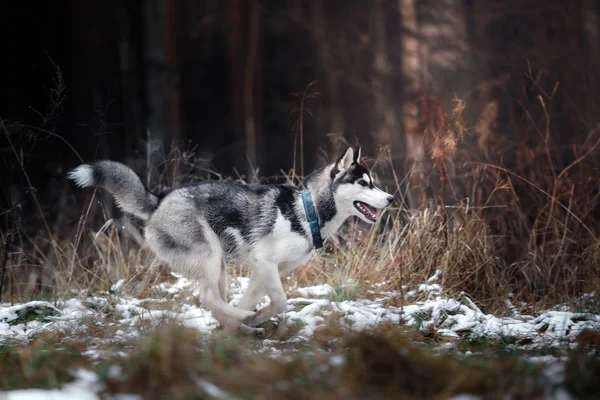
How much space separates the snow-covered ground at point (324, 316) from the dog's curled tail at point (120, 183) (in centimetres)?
80

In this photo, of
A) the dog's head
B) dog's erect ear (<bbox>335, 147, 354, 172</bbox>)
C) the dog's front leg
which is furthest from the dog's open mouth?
the dog's front leg

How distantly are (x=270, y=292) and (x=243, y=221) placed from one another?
613 millimetres

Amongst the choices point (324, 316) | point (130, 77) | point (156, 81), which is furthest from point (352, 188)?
point (130, 77)

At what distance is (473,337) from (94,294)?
343 centimetres

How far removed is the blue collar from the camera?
5062 millimetres

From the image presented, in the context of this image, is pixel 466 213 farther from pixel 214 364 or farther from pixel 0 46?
pixel 0 46

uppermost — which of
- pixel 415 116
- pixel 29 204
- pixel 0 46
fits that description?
pixel 0 46

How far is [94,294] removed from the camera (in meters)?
5.94

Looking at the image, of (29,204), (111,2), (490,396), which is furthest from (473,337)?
(111,2)

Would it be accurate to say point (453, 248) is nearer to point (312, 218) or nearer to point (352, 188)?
point (352, 188)

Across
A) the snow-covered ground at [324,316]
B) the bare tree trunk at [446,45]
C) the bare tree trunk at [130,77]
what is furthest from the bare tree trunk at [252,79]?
the snow-covered ground at [324,316]

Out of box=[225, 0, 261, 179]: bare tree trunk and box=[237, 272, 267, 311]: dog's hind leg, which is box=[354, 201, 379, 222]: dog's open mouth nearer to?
box=[237, 272, 267, 311]: dog's hind leg

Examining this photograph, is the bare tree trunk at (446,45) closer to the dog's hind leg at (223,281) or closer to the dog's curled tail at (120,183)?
the dog's hind leg at (223,281)

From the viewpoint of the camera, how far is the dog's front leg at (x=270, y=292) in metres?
4.92
